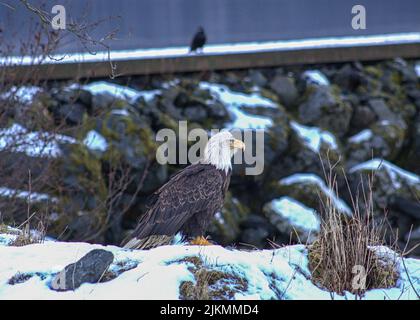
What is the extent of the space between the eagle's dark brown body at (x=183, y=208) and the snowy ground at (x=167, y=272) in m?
0.98

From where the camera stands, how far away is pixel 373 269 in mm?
4684

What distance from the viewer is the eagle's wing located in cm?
599

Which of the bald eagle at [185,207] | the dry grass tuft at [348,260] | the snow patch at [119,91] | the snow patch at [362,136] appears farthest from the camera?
the snow patch at [362,136]

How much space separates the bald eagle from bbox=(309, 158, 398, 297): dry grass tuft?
1423 millimetres

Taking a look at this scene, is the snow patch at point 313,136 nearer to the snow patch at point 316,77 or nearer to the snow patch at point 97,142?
the snow patch at point 316,77

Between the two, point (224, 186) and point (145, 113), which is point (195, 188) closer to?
point (224, 186)

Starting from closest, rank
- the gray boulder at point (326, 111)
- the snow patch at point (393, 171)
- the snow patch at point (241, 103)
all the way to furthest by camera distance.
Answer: the snow patch at point (393, 171)
the snow patch at point (241, 103)
the gray boulder at point (326, 111)

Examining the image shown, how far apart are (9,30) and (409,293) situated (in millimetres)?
7748

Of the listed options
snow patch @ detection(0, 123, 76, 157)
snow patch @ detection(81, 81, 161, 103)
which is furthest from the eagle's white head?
snow patch @ detection(81, 81, 161, 103)

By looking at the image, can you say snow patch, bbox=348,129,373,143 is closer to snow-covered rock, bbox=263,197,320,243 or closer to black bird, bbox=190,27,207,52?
snow-covered rock, bbox=263,197,320,243

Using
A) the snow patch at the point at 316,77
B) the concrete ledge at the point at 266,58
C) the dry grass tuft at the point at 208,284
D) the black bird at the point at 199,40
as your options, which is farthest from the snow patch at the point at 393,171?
the dry grass tuft at the point at 208,284

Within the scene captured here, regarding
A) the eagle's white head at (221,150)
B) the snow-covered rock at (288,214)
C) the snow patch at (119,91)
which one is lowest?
the snow-covered rock at (288,214)

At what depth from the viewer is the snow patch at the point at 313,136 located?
12.3m

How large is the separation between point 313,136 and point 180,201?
6776 millimetres
